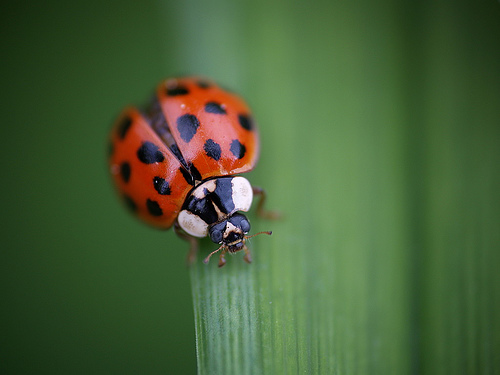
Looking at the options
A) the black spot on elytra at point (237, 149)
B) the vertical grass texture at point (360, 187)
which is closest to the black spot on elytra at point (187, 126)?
the black spot on elytra at point (237, 149)

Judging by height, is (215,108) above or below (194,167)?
above

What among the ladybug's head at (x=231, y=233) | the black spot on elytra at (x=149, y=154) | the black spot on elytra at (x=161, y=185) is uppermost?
the black spot on elytra at (x=149, y=154)

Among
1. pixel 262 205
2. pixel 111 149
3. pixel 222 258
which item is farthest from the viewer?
pixel 111 149

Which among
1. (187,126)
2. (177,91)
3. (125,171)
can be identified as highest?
(177,91)

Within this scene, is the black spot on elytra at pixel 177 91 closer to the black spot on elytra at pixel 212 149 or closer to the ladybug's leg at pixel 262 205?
the black spot on elytra at pixel 212 149

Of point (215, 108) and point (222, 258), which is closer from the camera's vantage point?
point (222, 258)

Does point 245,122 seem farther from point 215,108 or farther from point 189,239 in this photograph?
point 189,239

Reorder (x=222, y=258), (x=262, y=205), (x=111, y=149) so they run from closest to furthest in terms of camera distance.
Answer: (x=222, y=258)
(x=262, y=205)
(x=111, y=149)

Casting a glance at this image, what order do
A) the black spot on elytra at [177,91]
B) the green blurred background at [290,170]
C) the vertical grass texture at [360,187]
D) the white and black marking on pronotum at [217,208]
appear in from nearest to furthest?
the vertical grass texture at [360,187], the green blurred background at [290,170], the white and black marking on pronotum at [217,208], the black spot on elytra at [177,91]

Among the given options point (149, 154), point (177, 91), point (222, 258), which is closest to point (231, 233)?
point (222, 258)
